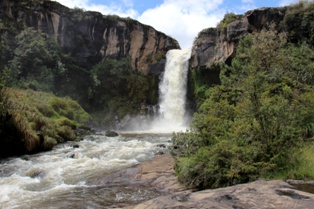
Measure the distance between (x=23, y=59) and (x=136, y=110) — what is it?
510 inches

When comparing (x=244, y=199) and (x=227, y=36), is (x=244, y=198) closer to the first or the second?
(x=244, y=199)

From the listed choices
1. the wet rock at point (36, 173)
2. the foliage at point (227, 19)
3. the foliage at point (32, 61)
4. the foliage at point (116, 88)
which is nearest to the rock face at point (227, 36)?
the foliage at point (227, 19)

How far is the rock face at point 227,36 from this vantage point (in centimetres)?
2350

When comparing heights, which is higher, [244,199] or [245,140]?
[245,140]

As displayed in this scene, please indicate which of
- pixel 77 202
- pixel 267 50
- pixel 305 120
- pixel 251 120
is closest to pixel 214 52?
pixel 267 50

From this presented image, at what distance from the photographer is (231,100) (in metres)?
12.0

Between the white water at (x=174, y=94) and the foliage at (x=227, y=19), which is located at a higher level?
the foliage at (x=227, y=19)

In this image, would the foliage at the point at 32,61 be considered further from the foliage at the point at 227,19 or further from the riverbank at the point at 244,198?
the riverbank at the point at 244,198

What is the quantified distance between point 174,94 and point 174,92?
236 mm

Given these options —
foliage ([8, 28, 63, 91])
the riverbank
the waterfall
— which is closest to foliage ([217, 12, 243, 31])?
the waterfall

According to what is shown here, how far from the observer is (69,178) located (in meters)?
9.38

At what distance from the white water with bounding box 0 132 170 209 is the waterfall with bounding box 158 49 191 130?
15195 millimetres

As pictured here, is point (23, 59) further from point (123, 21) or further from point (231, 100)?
point (231, 100)

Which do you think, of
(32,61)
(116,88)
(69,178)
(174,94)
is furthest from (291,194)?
(116,88)
